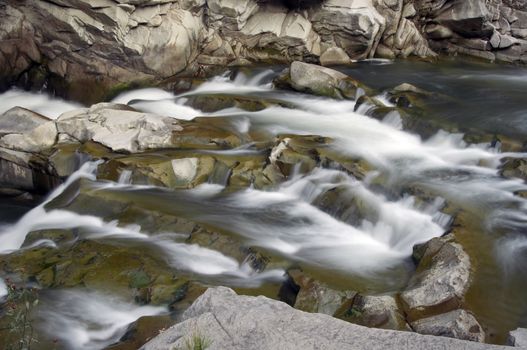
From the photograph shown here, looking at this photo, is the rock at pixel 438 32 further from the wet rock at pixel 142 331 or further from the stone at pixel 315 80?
the wet rock at pixel 142 331

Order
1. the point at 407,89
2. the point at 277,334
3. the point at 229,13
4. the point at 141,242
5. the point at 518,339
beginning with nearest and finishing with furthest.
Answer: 1. the point at 277,334
2. the point at 518,339
3. the point at 141,242
4. the point at 407,89
5. the point at 229,13

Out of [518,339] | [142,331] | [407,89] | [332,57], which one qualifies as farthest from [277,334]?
[332,57]

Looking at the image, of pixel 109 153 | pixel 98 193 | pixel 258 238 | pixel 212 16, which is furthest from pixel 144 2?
pixel 258 238

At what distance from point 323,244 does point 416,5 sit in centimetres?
1918

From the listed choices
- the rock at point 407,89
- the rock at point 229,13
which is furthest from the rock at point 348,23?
the rock at point 407,89

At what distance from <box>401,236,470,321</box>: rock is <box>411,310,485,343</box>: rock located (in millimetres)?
288

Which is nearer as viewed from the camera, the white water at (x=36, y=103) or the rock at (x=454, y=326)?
the rock at (x=454, y=326)

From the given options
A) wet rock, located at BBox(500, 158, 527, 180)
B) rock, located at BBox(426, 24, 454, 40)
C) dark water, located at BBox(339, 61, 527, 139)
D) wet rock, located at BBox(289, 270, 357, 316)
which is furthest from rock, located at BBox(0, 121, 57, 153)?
rock, located at BBox(426, 24, 454, 40)

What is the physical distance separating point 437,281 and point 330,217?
3.01 m

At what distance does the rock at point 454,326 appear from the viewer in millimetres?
6520

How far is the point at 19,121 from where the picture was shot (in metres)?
13.9

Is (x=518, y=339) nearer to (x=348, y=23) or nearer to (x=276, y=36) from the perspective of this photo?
(x=276, y=36)

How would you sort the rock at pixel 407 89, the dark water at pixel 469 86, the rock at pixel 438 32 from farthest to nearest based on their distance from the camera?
the rock at pixel 438 32
the rock at pixel 407 89
the dark water at pixel 469 86

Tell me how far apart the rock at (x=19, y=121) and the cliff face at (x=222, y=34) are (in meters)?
3.68
